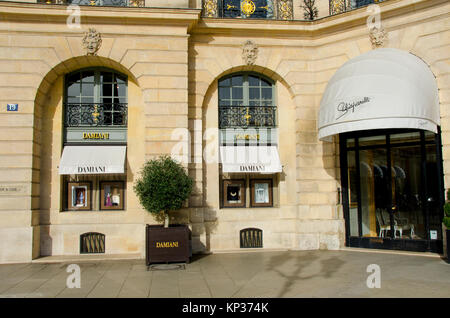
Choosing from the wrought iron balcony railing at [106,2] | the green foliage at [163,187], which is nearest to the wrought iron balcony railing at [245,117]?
the green foliage at [163,187]

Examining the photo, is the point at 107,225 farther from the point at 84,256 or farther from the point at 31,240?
the point at 31,240

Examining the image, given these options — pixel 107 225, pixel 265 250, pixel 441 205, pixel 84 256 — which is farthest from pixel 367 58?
pixel 84 256

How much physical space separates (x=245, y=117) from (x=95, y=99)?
5140 mm

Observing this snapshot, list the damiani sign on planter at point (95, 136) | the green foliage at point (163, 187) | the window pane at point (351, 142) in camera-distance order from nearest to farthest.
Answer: the green foliage at point (163, 187) < the damiani sign on planter at point (95, 136) < the window pane at point (351, 142)

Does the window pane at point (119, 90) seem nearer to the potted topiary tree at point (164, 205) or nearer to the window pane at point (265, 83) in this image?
the potted topiary tree at point (164, 205)

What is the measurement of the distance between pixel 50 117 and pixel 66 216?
10.7ft

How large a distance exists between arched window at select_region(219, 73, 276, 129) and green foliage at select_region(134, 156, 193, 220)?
10.6 feet

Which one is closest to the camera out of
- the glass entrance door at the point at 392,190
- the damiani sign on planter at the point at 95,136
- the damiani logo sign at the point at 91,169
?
the glass entrance door at the point at 392,190

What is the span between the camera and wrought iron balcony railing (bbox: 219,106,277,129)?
1356 centimetres

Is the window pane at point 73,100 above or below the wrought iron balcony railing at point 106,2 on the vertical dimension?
below

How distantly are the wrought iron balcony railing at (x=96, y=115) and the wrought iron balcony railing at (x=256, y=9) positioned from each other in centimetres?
479

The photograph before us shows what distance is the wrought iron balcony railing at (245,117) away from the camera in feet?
44.5

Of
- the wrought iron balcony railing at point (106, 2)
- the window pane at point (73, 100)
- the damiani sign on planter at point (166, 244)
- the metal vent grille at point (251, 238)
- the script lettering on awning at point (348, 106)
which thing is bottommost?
the metal vent grille at point (251, 238)

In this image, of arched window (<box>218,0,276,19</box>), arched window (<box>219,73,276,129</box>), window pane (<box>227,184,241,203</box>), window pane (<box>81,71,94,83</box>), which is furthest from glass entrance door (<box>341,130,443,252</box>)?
window pane (<box>81,71,94,83</box>)
